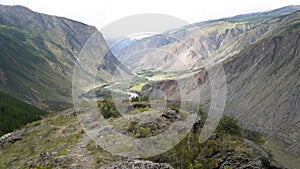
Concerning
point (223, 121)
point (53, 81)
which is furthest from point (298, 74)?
point (53, 81)

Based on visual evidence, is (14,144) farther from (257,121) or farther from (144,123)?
(257,121)

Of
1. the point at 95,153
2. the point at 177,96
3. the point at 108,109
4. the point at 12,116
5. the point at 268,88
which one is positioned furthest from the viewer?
the point at 268,88

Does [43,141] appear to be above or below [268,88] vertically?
above

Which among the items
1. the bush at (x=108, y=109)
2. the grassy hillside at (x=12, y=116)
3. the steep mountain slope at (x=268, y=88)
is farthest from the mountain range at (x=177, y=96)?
the grassy hillside at (x=12, y=116)

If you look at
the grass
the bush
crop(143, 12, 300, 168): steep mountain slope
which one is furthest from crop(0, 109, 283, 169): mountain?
crop(143, 12, 300, 168): steep mountain slope

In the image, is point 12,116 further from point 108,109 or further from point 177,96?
point 108,109

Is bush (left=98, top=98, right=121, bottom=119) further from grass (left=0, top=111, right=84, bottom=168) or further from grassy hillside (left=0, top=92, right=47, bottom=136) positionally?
grassy hillside (left=0, top=92, right=47, bottom=136)

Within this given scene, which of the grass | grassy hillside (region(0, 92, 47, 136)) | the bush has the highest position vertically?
the bush

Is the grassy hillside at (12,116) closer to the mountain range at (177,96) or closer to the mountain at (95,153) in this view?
the mountain range at (177,96)

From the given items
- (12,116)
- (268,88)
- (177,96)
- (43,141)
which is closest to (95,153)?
(43,141)
